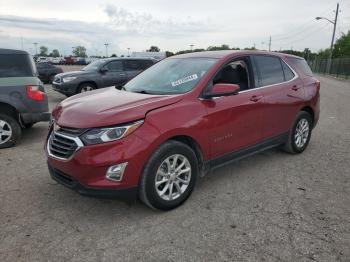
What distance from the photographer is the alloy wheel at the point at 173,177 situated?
3627 millimetres

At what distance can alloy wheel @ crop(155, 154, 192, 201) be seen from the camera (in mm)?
3627

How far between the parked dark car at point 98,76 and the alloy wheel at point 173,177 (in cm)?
865

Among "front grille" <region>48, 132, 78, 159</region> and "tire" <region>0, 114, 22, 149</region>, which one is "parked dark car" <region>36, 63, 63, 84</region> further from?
"front grille" <region>48, 132, 78, 159</region>

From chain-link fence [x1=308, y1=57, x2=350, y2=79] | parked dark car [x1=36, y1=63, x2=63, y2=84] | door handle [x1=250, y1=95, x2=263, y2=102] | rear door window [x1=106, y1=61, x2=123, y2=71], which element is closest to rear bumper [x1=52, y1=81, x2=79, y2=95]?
rear door window [x1=106, y1=61, x2=123, y2=71]

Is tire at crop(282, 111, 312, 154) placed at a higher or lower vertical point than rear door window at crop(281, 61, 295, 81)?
lower

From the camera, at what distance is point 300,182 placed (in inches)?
181

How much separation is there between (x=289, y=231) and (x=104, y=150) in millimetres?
1960

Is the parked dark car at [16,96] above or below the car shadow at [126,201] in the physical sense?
above

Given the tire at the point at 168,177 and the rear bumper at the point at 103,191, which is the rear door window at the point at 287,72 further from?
the rear bumper at the point at 103,191

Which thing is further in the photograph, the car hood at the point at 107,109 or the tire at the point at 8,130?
the tire at the point at 8,130

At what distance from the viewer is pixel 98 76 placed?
496 inches

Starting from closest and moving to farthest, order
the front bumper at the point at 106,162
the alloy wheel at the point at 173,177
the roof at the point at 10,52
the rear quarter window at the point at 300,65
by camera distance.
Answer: the front bumper at the point at 106,162, the alloy wheel at the point at 173,177, the rear quarter window at the point at 300,65, the roof at the point at 10,52

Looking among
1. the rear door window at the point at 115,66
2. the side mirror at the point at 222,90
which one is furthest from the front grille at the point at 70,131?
the rear door window at the point at 115,66

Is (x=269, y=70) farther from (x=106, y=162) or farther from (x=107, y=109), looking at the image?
(x=106, y=162)
